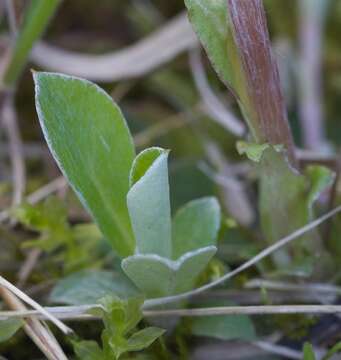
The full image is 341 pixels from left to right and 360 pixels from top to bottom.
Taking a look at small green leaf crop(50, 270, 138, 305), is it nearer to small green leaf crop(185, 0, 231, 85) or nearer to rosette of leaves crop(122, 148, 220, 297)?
rosette of leaves crop(122, 148, 220, 297)

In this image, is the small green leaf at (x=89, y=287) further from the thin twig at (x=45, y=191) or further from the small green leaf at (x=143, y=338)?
the thin twig at (x=45, y=191)

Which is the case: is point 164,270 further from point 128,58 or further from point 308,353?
point 128,58

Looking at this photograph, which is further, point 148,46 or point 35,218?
point 148,46

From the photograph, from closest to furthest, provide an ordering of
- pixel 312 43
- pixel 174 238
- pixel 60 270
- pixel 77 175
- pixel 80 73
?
pixel 77 175, pixel 174 238, pixel 60 270, pixel 80 73, pixel 312 43

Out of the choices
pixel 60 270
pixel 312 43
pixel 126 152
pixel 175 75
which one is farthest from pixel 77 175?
pixel 312 43

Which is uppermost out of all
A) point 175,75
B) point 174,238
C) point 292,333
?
point 175,75

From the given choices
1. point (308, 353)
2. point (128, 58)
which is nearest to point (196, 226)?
point (308, 353)

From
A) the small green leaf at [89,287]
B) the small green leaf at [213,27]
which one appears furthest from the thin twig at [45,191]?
the small green leaf at [213,27]

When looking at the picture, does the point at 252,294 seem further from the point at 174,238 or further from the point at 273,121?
the point at 273,121
